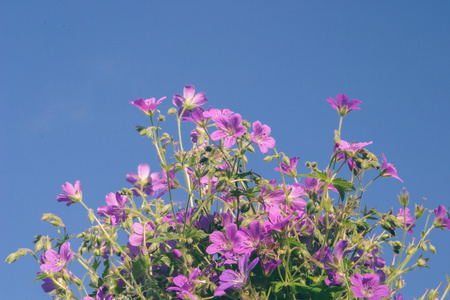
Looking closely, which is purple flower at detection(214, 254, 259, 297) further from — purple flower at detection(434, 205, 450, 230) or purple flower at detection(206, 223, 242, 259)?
purple flower at detection(434, 205, 450, 230)

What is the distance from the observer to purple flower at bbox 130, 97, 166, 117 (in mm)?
2029

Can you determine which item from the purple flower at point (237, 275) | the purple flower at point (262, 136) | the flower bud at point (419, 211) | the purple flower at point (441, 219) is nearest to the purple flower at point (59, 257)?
the purple flower at point (237, 275)

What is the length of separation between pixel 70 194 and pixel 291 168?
1004 mm

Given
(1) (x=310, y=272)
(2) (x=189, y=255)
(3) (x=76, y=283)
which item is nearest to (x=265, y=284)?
(1) (x=310, y=272)

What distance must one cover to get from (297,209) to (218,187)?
405mm

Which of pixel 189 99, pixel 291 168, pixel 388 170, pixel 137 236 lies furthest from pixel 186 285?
pixel 388 170

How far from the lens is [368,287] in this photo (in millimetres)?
1785

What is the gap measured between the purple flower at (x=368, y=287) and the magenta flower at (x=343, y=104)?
73 centimetres

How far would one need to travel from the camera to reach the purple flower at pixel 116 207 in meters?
2.13

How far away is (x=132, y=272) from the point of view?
2.08 meters

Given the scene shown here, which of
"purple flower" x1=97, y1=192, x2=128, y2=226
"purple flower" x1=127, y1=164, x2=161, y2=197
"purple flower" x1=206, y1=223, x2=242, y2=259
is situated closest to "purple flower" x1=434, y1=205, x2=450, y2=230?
"purple flower" x1=206, y1=223, x2=242, y2=259

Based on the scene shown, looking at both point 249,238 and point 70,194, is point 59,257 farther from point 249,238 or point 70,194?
point 249,238

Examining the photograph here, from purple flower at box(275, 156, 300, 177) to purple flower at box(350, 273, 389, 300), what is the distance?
513 mm

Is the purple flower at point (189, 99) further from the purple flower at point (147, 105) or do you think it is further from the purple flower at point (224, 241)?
the purple flower at point (224, 241)
